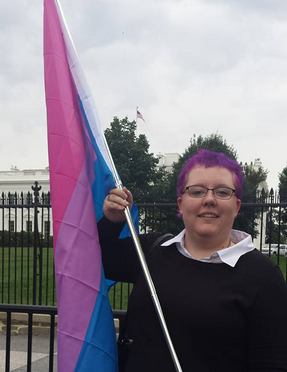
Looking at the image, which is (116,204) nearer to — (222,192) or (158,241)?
(158,241)

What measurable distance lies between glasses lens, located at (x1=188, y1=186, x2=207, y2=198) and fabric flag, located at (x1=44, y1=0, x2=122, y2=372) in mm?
528

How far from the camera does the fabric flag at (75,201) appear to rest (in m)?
2.16

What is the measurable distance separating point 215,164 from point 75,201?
2.33 feet

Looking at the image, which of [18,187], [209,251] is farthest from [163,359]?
[18,187]

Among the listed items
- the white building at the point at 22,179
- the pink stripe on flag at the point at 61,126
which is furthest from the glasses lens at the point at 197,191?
the white building at the point at 22,179

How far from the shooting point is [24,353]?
6.67 meters

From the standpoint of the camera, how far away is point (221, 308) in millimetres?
1731

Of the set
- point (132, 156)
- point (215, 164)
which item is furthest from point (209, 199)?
point (132, 156)

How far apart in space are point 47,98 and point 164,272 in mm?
1051

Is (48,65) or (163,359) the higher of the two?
(48,65)

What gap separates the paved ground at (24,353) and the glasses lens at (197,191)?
188 inches

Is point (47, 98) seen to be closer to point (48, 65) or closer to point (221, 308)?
point (48, 65)

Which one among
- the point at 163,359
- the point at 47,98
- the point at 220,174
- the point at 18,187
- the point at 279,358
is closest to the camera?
the point at 279,358

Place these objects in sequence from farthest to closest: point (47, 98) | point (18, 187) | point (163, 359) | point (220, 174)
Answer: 1. point (18, 187)
2. point (47, 98)
3. point (220, 174)
4. point (163, 359)
